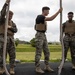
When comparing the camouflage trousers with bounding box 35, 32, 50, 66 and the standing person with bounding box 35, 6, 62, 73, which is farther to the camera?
the camouflage trousers with bounding box 35, 32, 50, 66

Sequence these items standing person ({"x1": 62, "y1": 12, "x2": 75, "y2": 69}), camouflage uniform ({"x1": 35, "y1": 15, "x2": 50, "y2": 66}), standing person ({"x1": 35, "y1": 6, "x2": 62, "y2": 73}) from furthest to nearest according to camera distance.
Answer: standing person ({"x1": 62, "y1": 12, "x2": 75, "y2": 69}) → camouflage uniform ({"x1": 35, "y1": 15, "x2": 50, "y2": 66}) → standing person ({"x1": 35, "y1": 6, "x2": 62, "y2": 73})

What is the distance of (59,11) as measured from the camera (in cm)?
954

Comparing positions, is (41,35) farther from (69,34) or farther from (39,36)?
(69,34)

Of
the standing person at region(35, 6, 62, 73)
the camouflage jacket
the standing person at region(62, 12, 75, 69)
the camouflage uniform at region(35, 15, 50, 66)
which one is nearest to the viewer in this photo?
the camouflage jacket

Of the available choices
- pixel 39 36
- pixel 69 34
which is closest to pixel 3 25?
pixel 39 36

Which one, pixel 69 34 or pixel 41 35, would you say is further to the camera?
pixel 69 34

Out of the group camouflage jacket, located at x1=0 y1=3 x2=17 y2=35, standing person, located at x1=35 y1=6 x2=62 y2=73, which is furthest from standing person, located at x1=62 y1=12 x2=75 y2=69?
camouflage jacket, located at x1=0 y1=3 x2=17 y2=35

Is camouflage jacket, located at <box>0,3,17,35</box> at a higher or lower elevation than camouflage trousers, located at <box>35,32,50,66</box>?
higher

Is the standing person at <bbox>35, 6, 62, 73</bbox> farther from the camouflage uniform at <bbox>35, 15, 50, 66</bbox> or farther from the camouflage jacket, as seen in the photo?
the camouflage jacket

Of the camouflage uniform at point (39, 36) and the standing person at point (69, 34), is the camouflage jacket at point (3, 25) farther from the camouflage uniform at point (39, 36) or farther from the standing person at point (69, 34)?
the standing person at point (69, 34)

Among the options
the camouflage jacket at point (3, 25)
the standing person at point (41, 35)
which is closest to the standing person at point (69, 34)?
the standing person at point (41, 35)

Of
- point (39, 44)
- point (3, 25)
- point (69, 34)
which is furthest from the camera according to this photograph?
point (69, 34)

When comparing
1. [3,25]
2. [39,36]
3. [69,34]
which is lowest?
[39,36]

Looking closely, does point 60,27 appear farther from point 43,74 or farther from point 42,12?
point 43,74
